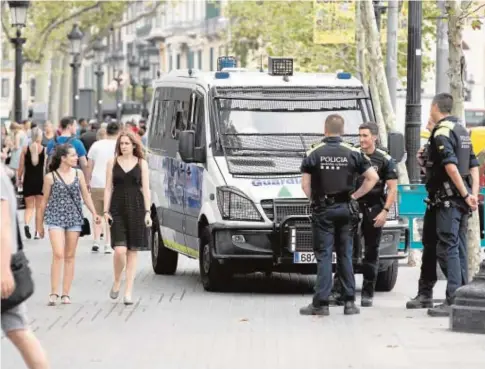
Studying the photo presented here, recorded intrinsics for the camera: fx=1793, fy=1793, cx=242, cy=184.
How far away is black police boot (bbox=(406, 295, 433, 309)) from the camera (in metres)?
15.8

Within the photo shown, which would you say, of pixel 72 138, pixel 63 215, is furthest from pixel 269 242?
pixel 72 138

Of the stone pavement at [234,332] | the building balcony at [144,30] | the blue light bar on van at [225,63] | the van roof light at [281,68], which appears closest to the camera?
the stone pavement at [234,332]

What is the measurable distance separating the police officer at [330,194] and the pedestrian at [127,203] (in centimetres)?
195

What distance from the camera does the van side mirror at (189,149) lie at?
17.8 meters

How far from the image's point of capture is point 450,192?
49.0 ft

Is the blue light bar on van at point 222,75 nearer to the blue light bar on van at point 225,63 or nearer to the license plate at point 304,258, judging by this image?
the blue light bar on van at point 225,63

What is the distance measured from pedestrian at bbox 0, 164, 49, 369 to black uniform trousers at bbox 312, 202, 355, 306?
6.14m

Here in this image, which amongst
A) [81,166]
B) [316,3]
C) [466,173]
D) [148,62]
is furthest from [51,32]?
[466,173]

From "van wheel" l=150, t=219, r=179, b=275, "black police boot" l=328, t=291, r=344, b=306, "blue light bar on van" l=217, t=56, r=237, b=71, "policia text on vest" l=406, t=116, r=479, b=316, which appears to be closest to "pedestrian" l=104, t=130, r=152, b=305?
"black police boot" l=328, t=291, r=344, b=306

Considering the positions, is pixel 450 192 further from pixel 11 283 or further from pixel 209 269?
pixel 11 283

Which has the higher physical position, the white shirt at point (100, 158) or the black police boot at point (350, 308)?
the white shirt at point (100, 158)

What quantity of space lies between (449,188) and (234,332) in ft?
7.66

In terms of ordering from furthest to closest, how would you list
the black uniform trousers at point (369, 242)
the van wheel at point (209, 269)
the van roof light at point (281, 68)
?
the van roof light at point (281, 68) → the van wheel at point (209, 269) → the black uniform trousers at point (369, 242)

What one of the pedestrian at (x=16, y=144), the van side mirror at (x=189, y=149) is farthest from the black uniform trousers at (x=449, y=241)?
the pedestrian at (x=16, y=144)
